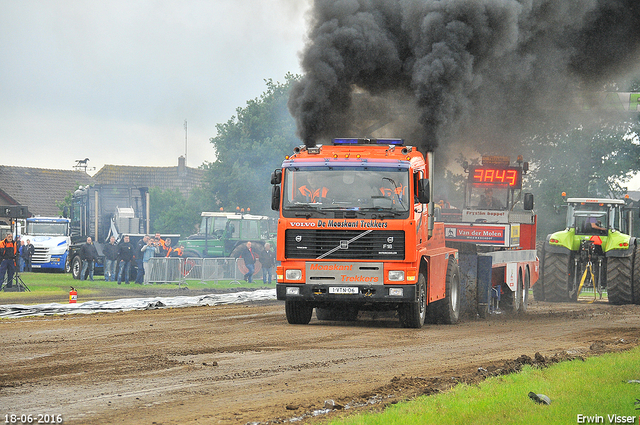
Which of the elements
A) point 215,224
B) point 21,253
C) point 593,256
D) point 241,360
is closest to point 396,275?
point 241,360

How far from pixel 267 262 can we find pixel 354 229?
17871 mm

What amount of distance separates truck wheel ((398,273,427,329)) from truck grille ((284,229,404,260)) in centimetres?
86

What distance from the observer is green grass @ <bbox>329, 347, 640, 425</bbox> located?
642cm

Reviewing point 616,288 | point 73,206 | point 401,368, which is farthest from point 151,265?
point 401,368

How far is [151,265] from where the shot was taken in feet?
91.5

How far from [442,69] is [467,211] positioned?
3.73 metres

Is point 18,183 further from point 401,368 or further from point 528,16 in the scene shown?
point 401,368

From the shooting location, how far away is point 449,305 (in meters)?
15.4

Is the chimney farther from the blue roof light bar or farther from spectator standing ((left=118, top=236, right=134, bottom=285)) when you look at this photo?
the blue roof light bar

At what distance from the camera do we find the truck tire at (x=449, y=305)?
15.3m

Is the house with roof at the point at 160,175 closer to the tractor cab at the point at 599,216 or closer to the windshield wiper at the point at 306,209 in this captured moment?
the tractor cab at the point at 599,216

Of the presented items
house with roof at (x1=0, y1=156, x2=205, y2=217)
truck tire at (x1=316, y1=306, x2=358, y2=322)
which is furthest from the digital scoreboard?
house with roof at (x1=0, y1=156, x2=205, y2=217)

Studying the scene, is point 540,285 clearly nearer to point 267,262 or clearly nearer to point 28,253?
point 267,262

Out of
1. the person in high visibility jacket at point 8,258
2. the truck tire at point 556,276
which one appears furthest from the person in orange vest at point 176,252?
the truck tire at point 556,276
